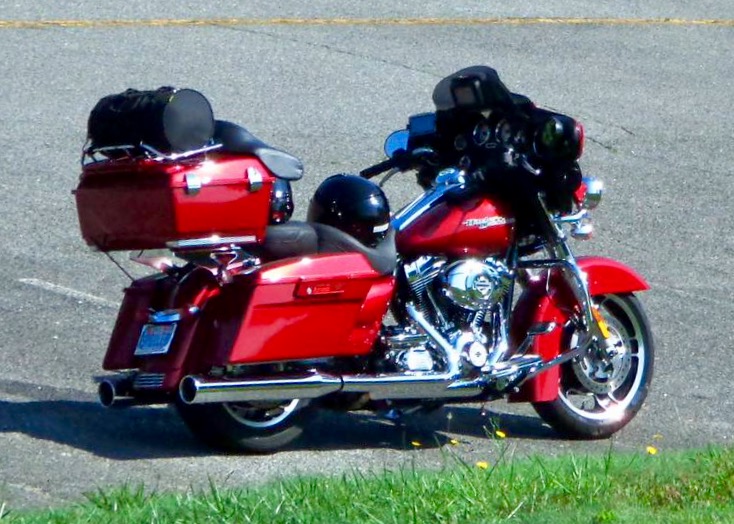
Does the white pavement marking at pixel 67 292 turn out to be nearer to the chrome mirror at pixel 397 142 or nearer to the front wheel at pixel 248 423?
the chrome mirror at pixel 397 142

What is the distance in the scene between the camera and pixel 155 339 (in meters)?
6.20

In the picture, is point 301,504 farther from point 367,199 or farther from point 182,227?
point 367,199

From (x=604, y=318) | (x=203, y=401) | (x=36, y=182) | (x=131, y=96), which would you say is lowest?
(x=36, y=182)

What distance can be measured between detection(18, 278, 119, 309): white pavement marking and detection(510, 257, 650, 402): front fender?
101 inches

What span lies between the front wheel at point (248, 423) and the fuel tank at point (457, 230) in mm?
893

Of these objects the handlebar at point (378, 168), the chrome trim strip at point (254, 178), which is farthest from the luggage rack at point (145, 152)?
the handlebar at point (378, 168)

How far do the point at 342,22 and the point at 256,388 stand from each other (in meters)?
9.93

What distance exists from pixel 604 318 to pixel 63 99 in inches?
251

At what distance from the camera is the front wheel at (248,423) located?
6.30 m

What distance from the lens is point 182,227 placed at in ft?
18.9

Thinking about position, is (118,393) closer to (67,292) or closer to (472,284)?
(472,284)

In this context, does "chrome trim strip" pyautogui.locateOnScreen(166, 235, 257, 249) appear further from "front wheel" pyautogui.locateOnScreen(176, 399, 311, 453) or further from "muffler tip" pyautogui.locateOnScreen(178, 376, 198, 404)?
"front wheel" pyautogui.locateOnScreen(176, 399, 311, 453)

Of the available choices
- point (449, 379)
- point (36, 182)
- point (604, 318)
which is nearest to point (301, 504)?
point (449, 379)

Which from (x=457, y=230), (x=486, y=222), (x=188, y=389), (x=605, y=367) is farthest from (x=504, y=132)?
(x=188, y=389)
